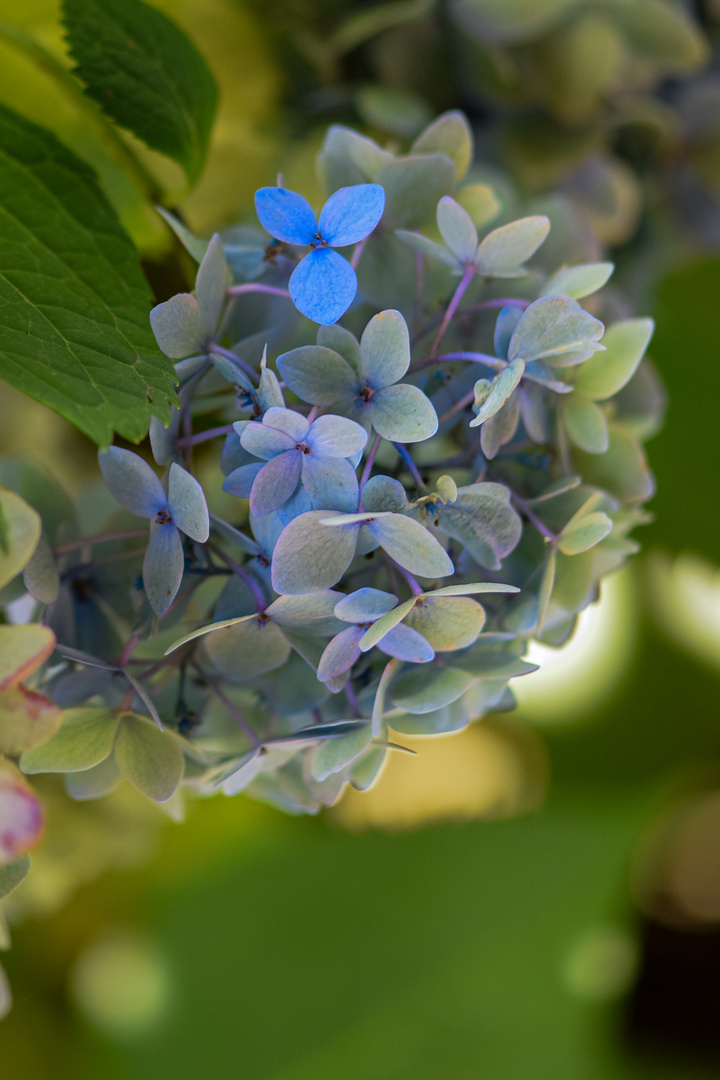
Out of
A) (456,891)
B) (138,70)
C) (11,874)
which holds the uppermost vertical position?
(138,70)

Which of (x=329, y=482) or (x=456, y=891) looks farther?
(x=456, y=891)

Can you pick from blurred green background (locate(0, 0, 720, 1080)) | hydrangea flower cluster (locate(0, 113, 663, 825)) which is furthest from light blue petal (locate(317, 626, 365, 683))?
blurred green background (locate(0, 0, 720, 1080))

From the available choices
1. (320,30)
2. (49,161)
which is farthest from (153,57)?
(320,30)

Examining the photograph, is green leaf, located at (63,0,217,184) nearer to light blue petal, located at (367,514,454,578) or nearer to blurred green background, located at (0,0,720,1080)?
light blue petal, located at (367,514,454,578)

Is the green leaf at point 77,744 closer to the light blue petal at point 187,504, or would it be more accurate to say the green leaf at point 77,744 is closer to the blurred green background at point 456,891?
the light blue petal at point 187,504

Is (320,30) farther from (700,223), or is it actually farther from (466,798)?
(466,798)

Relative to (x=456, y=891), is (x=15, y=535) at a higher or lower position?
higher

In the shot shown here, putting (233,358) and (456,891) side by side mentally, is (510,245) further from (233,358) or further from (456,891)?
(456,891)

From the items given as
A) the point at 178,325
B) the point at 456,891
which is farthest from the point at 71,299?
the point at 456,891
